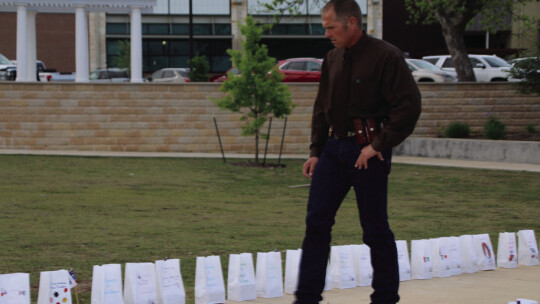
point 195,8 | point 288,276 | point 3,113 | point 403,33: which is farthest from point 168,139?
point 403,33

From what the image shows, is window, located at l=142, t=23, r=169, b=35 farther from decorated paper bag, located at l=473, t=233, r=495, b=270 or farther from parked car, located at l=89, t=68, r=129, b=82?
decorated paper bag, located at l=473, t=233, r=495, b=270

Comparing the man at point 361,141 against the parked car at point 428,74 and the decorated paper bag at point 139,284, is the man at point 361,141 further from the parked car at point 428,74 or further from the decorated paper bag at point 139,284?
the parked car at point 428,74

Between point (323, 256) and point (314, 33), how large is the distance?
46.4 meters

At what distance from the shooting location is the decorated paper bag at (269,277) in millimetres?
6109

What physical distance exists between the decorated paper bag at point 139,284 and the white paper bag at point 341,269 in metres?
1.40

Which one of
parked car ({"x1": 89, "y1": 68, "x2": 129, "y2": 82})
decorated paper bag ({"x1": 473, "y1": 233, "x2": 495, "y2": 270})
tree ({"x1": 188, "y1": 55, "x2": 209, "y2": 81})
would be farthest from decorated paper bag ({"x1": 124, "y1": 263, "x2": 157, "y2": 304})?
parked car ({"x1": 89, "y1": 68, "x2": 129, "y2": 82})

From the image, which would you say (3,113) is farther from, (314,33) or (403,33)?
(403,33)

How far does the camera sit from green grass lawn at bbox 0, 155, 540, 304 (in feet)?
27.2

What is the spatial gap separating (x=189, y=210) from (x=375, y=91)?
7.08 metres

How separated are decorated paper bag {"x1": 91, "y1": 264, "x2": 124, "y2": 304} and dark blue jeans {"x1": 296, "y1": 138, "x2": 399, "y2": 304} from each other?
3.80ft

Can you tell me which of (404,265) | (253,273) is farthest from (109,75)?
(253,273)

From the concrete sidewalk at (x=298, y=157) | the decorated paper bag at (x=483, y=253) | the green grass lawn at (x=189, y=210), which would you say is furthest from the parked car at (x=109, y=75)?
the decorated paper bag at (x=483, y=253)

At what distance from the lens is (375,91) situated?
5.24m

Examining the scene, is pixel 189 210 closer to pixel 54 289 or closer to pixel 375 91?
pixel 54 289
